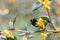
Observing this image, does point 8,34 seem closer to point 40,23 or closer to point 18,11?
point 40,23

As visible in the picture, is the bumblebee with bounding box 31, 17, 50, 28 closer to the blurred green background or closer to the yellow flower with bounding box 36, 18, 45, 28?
the yellow flower with bounding box 36, 18, 45, 28

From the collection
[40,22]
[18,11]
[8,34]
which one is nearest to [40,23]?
[40,22]

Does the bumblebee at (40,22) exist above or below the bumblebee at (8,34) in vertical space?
above

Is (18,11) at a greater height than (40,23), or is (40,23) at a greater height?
(18,11)

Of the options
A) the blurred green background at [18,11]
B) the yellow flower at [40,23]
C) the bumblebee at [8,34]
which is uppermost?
the blurred green background at [18,11]

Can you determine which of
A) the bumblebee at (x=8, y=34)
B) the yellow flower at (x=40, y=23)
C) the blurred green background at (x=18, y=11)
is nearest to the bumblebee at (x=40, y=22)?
the yellow flower at (x=40, y=23)

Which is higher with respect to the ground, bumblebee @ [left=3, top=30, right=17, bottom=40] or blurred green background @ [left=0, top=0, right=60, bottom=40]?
blurred green background @ [left=0, top=0, right=60, bottom=40]

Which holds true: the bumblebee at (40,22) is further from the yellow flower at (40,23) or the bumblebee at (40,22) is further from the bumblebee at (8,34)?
the bumblebee at (8,34)

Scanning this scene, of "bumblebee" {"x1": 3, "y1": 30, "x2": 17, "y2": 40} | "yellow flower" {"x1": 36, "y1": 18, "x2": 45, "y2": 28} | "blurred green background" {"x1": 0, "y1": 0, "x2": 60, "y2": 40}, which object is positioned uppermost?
"blurred green background" {"x1": 0, "y1": 0, "x2": 60, "y2": 40}

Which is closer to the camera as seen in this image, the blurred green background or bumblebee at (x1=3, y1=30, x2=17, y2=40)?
bumblebee at (x1=3, y1=30, x2=17, y2=40)

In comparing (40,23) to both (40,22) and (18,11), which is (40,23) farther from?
(18,11)

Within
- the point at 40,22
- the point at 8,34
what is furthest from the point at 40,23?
the point at 8,34

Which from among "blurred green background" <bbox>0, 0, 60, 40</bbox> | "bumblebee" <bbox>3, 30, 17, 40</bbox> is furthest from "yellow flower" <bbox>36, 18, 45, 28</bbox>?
"blurred green background" <bbox>0, 0, 60, 40</bbox>

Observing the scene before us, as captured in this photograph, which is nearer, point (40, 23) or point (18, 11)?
point (40, 23)
